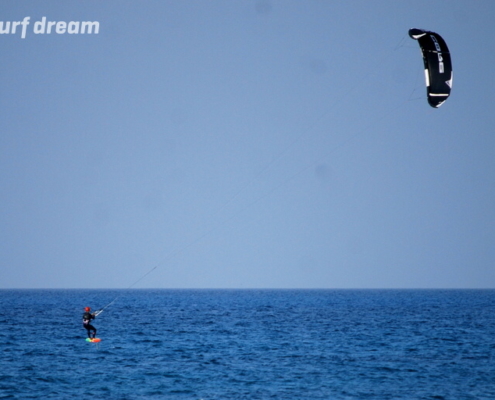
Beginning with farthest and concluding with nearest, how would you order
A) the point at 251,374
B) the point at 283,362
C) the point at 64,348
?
the point at 64,348 → the point at 283,362 → the point at 251,374

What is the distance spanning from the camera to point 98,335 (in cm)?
Answer: 4816

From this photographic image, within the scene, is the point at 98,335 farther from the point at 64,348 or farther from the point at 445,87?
the point at 445,87

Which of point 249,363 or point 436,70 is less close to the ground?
point 436,70

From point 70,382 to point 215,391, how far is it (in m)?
7.05

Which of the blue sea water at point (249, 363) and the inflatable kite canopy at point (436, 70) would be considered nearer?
the blue sea water at point (249, 363)

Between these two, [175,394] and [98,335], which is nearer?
[175,394]

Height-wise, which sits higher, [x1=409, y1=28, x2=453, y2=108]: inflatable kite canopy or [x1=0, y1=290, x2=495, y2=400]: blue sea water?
[x1=409, y1=28, x2=453, y2=108]: inflatable kite canopy

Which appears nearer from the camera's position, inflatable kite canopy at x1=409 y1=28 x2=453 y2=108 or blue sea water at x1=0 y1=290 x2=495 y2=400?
blue sea water at x1=0 y1=290 x2=495 y2=400

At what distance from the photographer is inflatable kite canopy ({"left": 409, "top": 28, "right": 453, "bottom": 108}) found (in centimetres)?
2841

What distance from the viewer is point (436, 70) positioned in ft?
93.4

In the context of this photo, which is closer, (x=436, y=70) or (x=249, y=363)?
(x=436, y=70)

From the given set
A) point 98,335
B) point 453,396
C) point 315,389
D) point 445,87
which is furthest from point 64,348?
point 445,87

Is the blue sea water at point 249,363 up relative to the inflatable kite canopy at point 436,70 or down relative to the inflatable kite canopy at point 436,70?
down

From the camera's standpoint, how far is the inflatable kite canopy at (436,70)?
28406 millimetres
